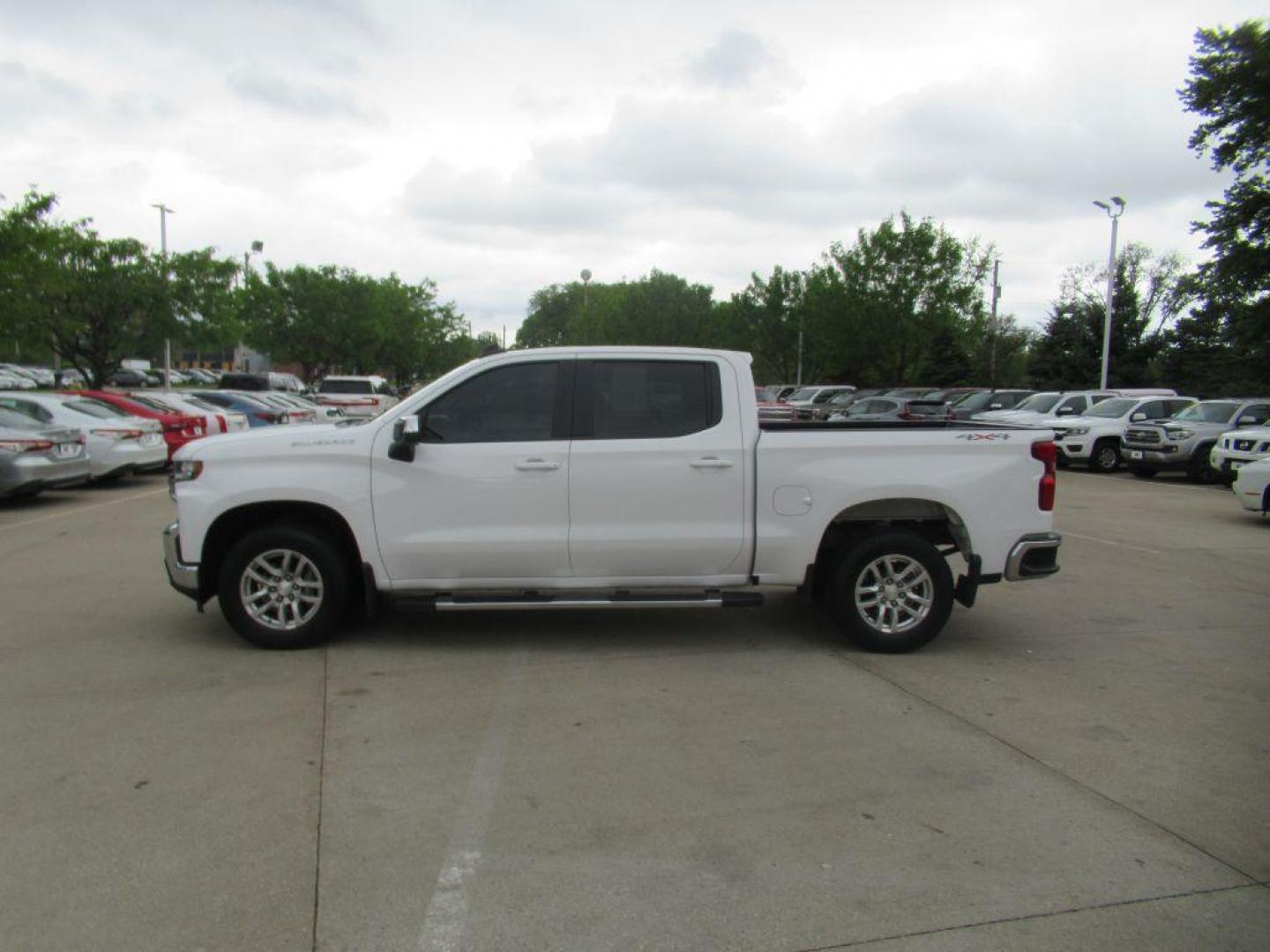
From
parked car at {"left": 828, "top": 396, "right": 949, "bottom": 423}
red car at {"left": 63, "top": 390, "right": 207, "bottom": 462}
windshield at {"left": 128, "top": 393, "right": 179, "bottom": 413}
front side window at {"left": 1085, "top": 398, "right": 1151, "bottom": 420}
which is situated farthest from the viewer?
parked car at {"left": 828, "top": 396, "right": 949, "bottom": 423}

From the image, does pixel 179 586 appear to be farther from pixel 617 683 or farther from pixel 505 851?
pixel 505 851

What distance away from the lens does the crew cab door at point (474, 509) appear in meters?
6.55

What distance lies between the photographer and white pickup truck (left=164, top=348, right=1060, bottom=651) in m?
6.57

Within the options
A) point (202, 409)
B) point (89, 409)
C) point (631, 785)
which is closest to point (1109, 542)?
point (631, 785)

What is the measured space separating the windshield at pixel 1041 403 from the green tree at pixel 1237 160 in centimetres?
551

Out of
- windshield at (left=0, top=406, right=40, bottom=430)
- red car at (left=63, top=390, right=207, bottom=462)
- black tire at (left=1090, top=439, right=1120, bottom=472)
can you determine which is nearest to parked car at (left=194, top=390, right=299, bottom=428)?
red car at (left=63, top=390, right=207, bottom=462)

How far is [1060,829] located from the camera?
13.7 ft

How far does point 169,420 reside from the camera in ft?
65.0

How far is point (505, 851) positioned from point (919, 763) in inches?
79.6

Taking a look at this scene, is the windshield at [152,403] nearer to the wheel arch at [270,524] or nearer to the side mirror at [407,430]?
the wheel arch at [270,524]

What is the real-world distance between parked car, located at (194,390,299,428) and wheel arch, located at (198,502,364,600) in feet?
66.8

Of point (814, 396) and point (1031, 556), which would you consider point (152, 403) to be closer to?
point (1031, 556)

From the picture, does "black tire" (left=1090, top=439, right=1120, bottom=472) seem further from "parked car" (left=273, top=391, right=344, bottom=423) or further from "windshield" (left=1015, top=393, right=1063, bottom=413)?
"parked car" (left=273, top=391, right=344, bottom=423)

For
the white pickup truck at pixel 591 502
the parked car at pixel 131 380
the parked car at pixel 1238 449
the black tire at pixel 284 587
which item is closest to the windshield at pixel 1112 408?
the parked car at pixel 1238 449
